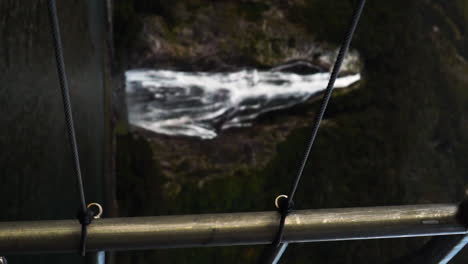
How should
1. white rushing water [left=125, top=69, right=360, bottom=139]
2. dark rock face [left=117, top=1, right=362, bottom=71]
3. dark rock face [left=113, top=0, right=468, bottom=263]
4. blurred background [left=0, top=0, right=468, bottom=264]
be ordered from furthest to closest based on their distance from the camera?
1. white rushing water [left=125, top=69, right=360, bottom=139]
2. dark rock face [left=117, top=1, right=362, bottom=71]
3. dark rock face [left=113, top=0, right=468, bottom=263]
4. blurred background [left=0, top=0, right=468, bottom=264]

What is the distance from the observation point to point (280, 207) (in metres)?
1.06

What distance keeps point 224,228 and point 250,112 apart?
4.69 m

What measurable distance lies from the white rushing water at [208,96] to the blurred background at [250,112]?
0.6 inches

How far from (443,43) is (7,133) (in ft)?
18.8

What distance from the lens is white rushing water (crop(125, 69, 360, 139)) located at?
5250mm

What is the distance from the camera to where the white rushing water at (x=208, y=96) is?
5250 millimetres

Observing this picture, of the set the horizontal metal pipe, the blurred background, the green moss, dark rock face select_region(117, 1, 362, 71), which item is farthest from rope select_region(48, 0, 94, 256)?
the green moss

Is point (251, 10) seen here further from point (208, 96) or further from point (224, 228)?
point (224, 228)

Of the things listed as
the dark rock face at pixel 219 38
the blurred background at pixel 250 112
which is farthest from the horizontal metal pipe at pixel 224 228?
the dark rock face at pixel 219 38

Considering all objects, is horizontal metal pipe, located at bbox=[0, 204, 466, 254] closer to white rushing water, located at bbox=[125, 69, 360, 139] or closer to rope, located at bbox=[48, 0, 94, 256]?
rope, located at bbox=[48, 0, 94, 256]

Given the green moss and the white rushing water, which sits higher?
the green moss

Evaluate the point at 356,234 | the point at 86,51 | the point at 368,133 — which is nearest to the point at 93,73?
the point at 86,51

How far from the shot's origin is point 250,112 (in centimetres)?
571

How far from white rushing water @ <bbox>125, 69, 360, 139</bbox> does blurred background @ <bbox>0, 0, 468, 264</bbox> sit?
0.01 meters
